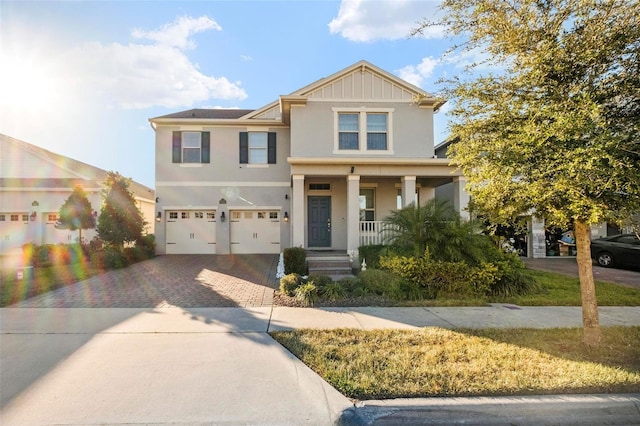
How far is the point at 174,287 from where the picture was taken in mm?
8344

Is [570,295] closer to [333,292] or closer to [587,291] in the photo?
[587,291]

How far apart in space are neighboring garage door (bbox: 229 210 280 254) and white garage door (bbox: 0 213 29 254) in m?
10.4

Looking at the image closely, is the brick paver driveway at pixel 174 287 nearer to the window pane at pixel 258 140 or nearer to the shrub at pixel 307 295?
the shrub at pixel 307 295

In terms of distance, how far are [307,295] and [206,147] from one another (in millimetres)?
10010

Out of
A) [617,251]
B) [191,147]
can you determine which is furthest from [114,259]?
[617,251]

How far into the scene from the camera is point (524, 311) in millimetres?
6465

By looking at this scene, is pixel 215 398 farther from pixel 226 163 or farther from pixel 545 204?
pixel 226 163

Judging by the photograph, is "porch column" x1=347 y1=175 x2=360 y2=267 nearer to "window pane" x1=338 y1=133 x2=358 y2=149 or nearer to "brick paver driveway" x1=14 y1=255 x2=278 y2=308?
"window pane" x1=338 y1=133 x2=358 y2=149

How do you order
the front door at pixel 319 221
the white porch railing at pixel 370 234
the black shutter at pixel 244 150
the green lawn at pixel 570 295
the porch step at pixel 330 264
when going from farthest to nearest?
the black shutter at pixel 244 150, the front door at pixel 319 221, the white porch railing at pixel 370 234, the porch step at pixel 330 264, the green lawn at pixel 570 295

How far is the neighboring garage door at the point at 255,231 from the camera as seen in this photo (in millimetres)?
14625

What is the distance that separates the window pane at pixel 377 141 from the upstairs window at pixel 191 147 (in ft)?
23.3

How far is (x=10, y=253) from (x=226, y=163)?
439 inches

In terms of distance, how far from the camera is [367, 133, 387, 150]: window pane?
40.0 ft

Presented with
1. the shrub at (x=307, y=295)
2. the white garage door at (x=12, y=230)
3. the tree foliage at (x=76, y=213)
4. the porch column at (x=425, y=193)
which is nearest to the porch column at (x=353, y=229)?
the shrub at (x=307, y=295)
